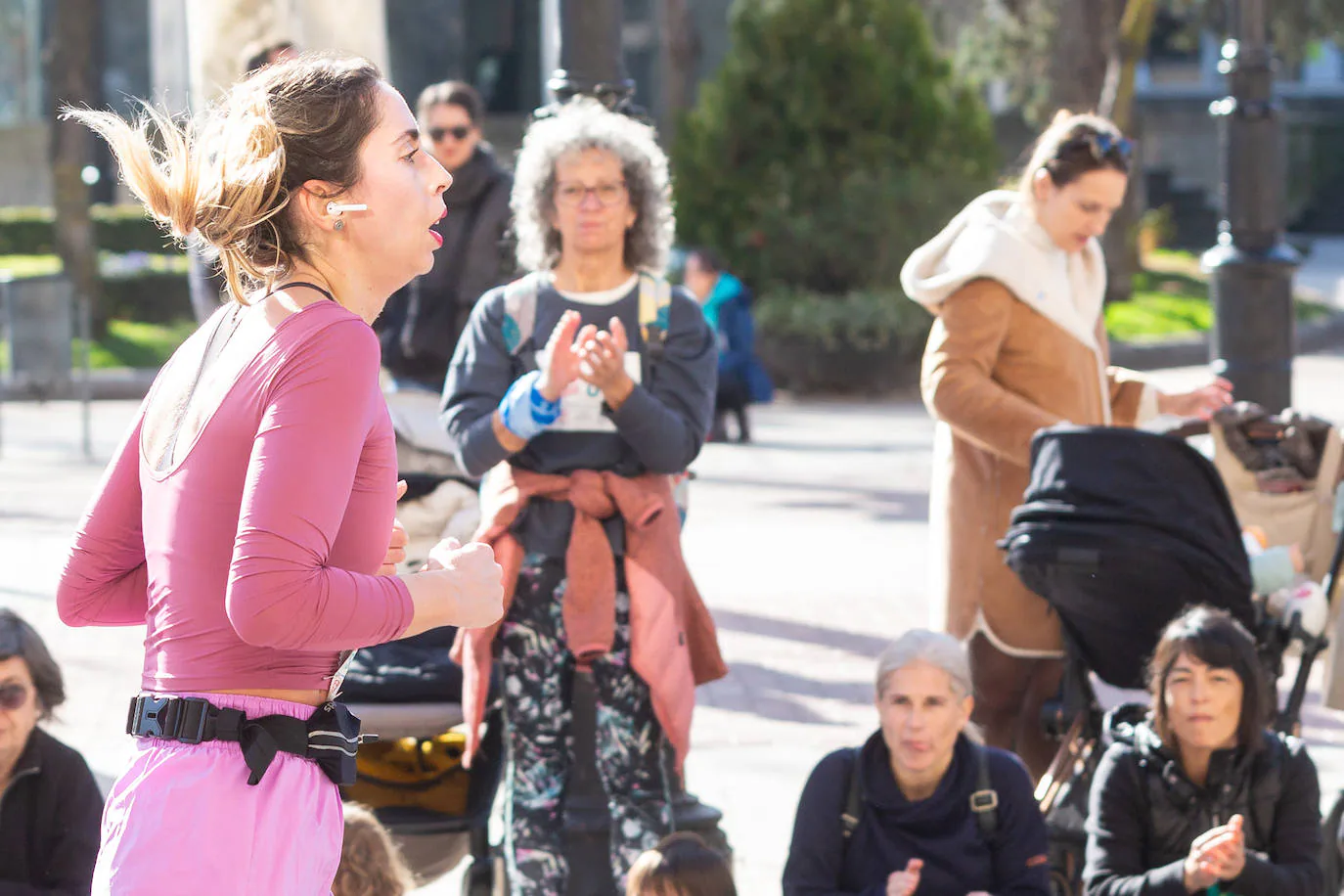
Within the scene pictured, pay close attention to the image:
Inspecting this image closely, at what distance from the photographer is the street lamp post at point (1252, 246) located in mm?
7352

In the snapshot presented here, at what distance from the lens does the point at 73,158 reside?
2177 cm

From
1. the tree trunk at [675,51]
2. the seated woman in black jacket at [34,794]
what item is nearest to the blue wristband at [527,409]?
the seated woman in black jacket at [34,794]

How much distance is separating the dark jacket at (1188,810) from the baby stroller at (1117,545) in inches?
10.8

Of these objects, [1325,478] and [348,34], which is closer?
[1325,478]

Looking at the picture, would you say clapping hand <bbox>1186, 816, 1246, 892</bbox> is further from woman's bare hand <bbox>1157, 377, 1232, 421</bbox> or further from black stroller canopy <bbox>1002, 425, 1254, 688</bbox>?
woman's bare hand <bbox>1157, 377, 1232, 421</bbox>

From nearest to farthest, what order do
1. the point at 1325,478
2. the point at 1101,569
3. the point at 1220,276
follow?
1. the point at 1101,569
2. the point at 1325,478
3. the point at 1220,276

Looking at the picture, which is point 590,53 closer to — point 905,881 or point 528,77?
point 905,881

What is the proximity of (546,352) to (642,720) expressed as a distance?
3.00 ft

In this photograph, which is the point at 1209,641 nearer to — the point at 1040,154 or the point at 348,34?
the point at 1040,154

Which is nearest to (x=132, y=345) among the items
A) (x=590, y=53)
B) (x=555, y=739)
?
(x=590, y=53)

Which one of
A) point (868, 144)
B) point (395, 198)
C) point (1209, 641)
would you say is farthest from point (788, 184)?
point (395, 198)

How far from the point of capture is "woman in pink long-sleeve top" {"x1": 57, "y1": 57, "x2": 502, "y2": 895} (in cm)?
215

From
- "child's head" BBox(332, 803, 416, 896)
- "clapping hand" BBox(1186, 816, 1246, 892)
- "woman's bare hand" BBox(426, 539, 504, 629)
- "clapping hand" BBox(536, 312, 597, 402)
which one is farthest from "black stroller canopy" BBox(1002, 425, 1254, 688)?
"woman's bare hand" BBox(426, 539, 504, 629)

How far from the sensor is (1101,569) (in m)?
4.60
